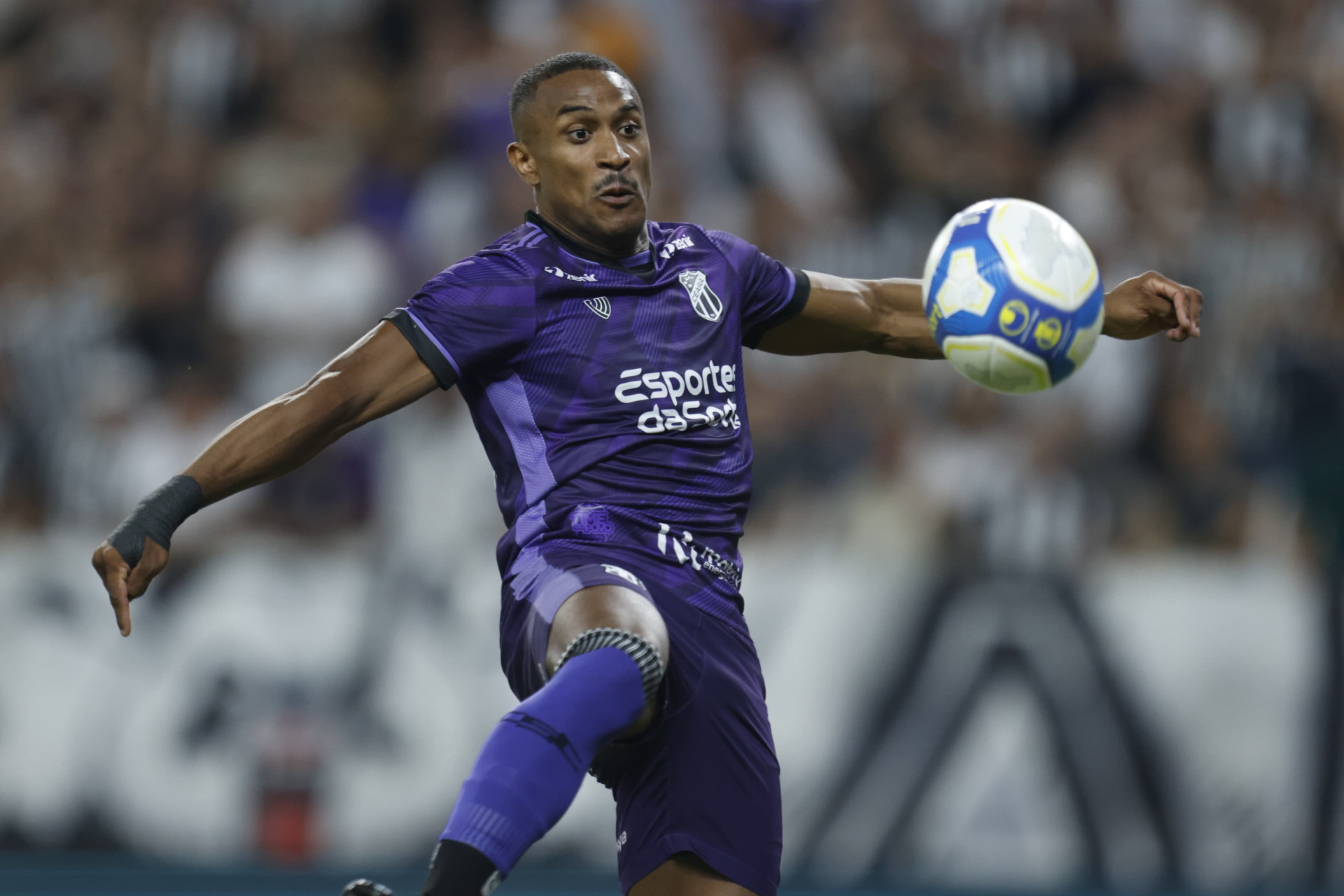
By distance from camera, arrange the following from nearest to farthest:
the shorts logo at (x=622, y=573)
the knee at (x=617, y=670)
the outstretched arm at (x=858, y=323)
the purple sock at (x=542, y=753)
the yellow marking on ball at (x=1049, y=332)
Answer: the purple sock at (x=542, y=753) → the knee at (x=617, y=670) → the shorts logo at (x=622, y=573) → the yellow marking on ball at (x=1049, y=332) → the outstretched arm at (x=858, y=323)

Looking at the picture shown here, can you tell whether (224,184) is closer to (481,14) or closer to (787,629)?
(481,14)

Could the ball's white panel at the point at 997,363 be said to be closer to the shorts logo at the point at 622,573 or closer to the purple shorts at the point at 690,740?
the purple shorts at the point at 690,740

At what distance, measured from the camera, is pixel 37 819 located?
7719 mm

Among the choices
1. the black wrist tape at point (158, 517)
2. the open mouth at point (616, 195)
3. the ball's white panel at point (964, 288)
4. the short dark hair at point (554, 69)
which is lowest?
the black wrist tape at point (158, 517)

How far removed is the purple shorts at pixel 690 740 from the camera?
3.76 meters

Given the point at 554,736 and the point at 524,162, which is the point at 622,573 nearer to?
the point at 554,736

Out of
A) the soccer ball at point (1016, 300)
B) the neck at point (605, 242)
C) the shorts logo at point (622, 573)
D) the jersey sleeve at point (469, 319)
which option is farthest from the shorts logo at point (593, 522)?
A: the soccer ball at point (1016, 300)

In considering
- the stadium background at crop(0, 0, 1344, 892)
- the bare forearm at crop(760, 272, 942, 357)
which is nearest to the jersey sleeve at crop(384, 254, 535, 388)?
the bare forearm at crop(760, 272, 942, 357)

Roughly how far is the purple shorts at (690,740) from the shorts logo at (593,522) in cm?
3

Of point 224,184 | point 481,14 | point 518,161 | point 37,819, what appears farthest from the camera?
point 481,14

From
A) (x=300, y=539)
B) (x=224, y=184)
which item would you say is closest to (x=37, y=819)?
(x=300, y=539)

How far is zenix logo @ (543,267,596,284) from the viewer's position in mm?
3973

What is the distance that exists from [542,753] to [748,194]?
20.5ft

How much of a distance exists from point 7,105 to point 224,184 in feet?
5.23
